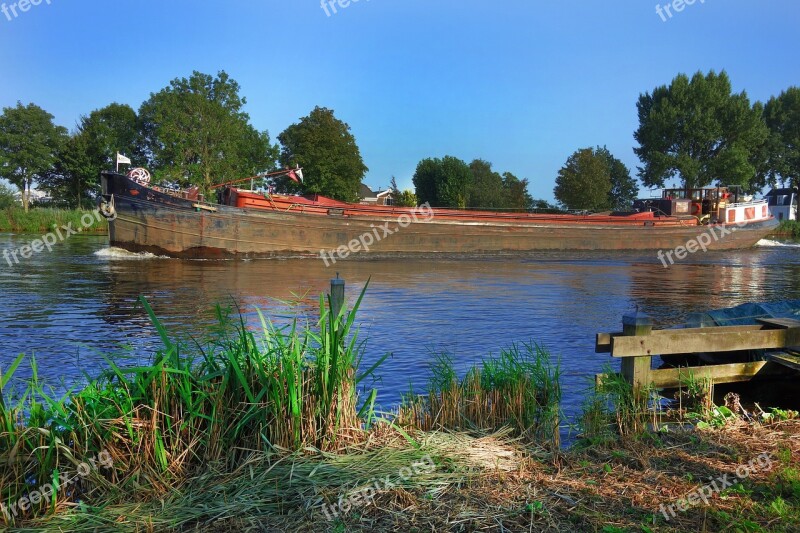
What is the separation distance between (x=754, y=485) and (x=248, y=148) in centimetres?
6636

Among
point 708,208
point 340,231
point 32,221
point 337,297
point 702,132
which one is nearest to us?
point 337,297

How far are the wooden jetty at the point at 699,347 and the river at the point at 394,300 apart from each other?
897mm

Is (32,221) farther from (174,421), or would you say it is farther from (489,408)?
(489,408)

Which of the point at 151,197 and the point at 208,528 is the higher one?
the point at 151,197

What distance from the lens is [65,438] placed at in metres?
3.95

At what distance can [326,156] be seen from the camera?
62.4 metres

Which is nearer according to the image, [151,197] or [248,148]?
[151,197]

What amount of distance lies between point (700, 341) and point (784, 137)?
82383mm

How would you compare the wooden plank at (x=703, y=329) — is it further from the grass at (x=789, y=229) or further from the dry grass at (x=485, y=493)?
the grass at (x=789, y=229)

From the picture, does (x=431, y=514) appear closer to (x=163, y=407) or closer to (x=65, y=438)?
(x=163, y=407)

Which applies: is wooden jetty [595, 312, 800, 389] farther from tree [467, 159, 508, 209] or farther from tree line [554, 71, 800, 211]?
tree [467, 159, 508, 209]

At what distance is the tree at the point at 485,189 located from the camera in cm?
7875

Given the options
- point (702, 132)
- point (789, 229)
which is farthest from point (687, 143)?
point (789, 229)

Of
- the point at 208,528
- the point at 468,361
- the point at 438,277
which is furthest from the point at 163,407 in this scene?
the point at 438,277
